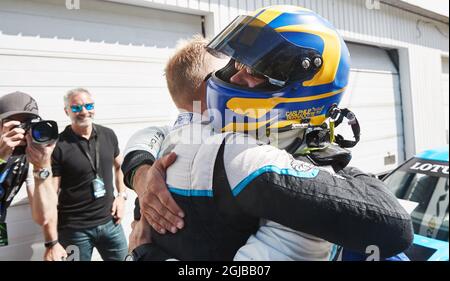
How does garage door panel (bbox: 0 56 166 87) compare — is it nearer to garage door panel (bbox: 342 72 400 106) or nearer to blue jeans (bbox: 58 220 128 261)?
blue jeans (bbox: 58 220 128 261)

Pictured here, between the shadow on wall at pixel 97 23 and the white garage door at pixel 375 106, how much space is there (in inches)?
59.5

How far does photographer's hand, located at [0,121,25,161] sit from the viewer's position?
1.78m

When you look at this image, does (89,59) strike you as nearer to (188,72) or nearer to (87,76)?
(87,76)

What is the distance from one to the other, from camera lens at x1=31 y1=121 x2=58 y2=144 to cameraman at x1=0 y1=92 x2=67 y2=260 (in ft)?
0.14

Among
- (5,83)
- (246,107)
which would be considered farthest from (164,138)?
(5,83)

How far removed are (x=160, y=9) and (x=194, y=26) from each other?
1.01ft

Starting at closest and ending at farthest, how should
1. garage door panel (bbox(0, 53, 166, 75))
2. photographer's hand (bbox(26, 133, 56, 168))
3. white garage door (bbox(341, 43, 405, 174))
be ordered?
1. photographer's hand (bbox(26, 133, 56, 168))
2. garage door panel (bbox(0, 53, 166, 75))
3. white garage door (bbox(341, 43, 405, 174))

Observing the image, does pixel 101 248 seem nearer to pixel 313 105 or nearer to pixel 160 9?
pixel 160 9

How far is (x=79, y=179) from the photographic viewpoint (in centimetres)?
256

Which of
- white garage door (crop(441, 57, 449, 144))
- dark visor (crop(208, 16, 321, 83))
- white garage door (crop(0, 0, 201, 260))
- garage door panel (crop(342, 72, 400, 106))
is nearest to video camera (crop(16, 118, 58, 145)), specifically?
white garage door (crop(0, 0, 201, 260))

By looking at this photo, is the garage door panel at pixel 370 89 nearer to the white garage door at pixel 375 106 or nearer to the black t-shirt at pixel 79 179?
the white garage door at pixel 375 106

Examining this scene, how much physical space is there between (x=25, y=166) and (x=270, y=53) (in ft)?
5.15

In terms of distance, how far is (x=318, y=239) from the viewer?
902mm

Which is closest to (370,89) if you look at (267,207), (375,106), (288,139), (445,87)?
(375,106)
